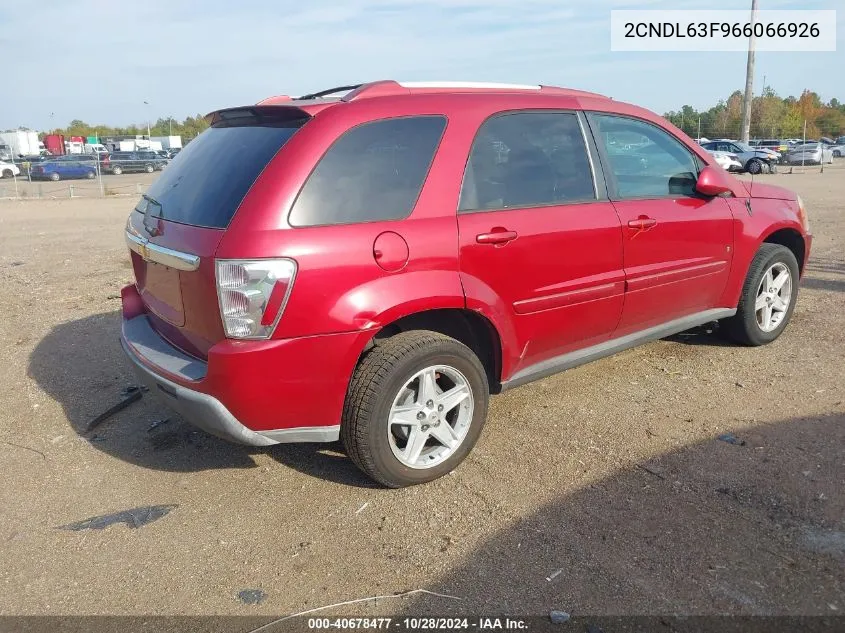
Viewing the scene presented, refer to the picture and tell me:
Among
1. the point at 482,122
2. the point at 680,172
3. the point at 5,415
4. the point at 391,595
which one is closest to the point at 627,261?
the point at 680,172

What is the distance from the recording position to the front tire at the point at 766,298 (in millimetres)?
4969

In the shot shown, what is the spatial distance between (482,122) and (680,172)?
5.44 feet

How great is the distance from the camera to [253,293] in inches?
112

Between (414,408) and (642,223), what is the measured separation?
1.82 metres

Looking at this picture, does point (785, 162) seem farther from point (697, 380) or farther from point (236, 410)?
point (236, 410)

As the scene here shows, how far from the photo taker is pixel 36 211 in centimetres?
1902

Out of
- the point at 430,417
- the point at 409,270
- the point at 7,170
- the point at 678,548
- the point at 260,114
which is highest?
the point at 7,170

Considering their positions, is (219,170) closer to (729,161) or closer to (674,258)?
(674,258)

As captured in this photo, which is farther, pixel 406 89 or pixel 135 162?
pixel 135 162

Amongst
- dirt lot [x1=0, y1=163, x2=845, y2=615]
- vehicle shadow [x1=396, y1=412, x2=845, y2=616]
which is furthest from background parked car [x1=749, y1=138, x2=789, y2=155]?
vehicle shadow [x1=396, y1=412, x2=845, y2=616]

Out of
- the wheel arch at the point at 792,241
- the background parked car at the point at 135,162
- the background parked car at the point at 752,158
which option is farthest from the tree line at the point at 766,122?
the wheel arch at the point at 792,241

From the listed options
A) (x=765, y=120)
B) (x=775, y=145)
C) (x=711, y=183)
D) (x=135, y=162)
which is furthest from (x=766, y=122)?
(x=711, y=183)

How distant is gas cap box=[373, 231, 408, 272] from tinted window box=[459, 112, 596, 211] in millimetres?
426

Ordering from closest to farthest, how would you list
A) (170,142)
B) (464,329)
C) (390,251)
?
(390,251)
(464,329)
(170,142)
